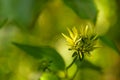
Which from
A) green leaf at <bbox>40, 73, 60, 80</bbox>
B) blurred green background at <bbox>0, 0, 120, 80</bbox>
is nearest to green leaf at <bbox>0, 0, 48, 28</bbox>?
blurred green background at <bbox>0, 0, 120, 80</bbox>

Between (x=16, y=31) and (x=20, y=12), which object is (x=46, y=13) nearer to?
(x=16, y=31)

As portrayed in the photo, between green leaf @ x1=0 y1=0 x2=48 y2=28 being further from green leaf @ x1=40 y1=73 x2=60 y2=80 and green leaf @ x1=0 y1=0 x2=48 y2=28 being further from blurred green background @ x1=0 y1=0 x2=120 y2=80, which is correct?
green leaf @ x1=40 y1=73 x2=60 y2=80

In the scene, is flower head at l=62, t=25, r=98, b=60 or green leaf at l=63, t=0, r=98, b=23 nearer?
Result: flower head at l=62, t=25, r=98, b=60

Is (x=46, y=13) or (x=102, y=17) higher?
(x=46, y=13)

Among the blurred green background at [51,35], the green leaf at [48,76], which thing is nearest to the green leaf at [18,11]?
the blurred green background at [51,35]

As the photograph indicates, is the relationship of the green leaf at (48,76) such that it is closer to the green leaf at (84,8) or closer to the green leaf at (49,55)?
the green leaf at (49,55)

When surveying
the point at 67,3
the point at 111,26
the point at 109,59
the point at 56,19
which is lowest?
the point at 109,59

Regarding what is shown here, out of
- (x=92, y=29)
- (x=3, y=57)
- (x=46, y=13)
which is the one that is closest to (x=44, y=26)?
(x=46, y=13)

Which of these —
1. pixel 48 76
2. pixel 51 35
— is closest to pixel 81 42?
pixel 48 76
